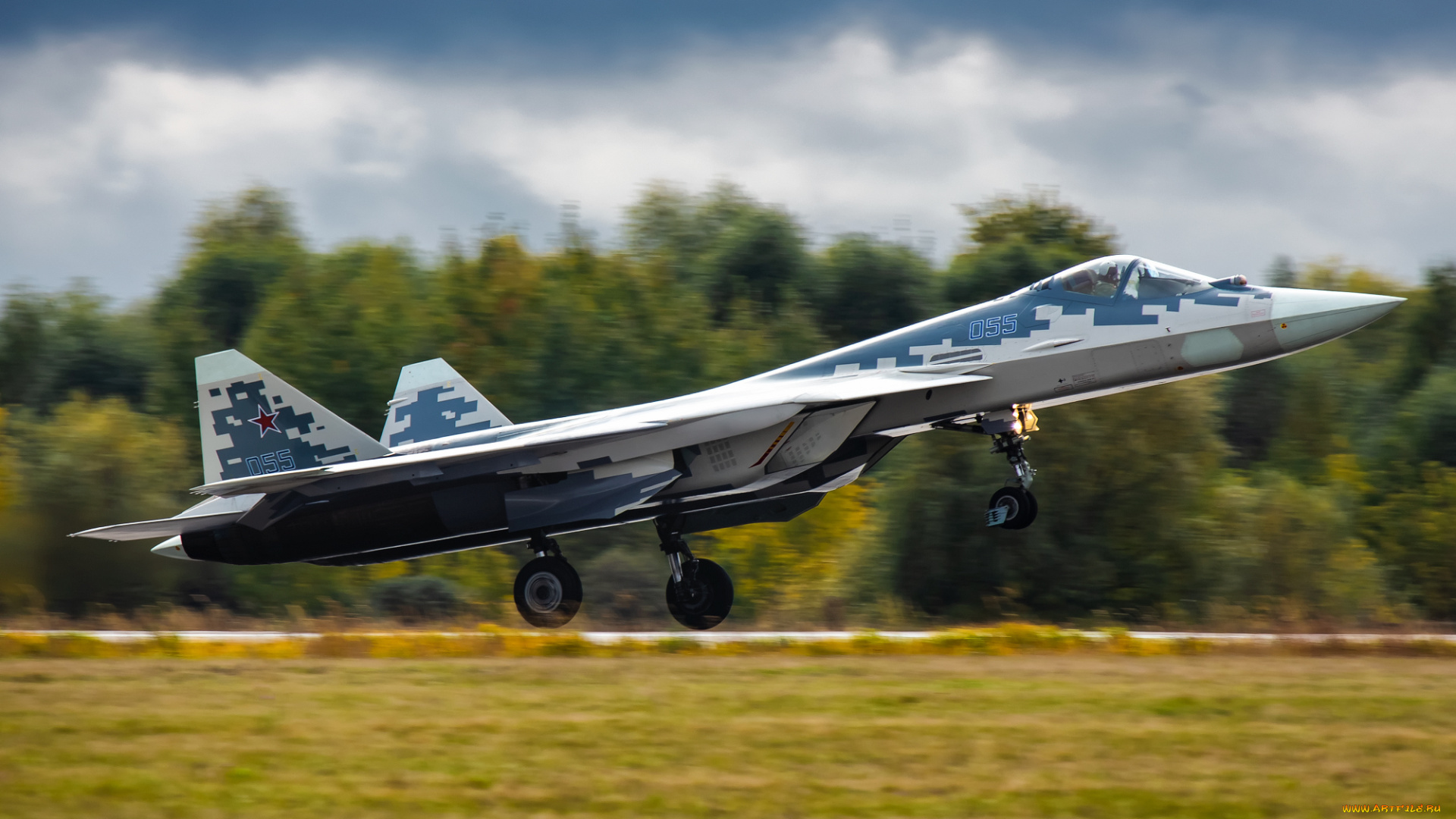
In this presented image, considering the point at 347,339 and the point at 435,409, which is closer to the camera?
the point at 435,409

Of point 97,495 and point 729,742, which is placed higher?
point 97,495

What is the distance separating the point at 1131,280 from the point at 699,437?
17.3 ft

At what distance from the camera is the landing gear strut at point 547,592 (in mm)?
16672

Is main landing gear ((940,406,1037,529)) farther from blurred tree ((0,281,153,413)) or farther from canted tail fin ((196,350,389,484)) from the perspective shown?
blurred tree ((0,281,153,413))

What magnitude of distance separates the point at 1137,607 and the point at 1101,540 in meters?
1.63

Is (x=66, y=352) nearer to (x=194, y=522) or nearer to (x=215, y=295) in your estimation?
(x=215, y=295)

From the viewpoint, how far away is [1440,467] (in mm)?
33188

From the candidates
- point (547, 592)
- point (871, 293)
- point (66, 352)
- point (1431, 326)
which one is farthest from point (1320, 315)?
point (66, 352)

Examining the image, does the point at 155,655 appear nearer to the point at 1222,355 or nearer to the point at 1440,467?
the point at 1222,355

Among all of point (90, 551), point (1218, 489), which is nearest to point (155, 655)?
point (90, 551)

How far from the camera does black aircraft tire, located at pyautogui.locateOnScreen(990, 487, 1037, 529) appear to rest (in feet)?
47.9

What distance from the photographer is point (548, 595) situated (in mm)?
16719

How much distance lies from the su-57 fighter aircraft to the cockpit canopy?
2 centimetres

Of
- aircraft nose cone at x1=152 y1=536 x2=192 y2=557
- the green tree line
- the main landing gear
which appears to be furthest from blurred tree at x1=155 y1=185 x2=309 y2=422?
the main landing gear
